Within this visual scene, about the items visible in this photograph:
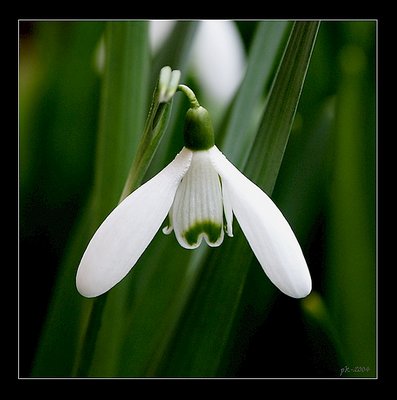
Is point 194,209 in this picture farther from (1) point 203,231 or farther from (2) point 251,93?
(2) point 251,93

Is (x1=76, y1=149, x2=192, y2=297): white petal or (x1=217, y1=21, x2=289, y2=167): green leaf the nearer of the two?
(x1=76, y1=149, x2=192, y2=297): white petal

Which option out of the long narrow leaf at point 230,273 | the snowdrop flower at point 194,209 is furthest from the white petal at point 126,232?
the long narrow leaf at point 230,273

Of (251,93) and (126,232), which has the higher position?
(251,93)

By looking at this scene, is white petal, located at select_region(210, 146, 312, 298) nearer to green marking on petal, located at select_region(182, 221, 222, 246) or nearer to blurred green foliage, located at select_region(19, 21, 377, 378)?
green marking on petal, located at select_region(182, 221, 222, 246)

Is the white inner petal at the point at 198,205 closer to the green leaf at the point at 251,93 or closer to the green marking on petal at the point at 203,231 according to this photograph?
the green marking on petal at the point at 203,231

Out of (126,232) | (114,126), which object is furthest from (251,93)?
(126,232)

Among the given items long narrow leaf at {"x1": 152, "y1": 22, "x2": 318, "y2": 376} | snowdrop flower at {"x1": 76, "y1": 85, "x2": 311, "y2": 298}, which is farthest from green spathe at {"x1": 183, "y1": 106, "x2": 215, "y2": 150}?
long narrow leaf at {"x1": 152, "y1": 22, "x2": 318, "y2": 376}
